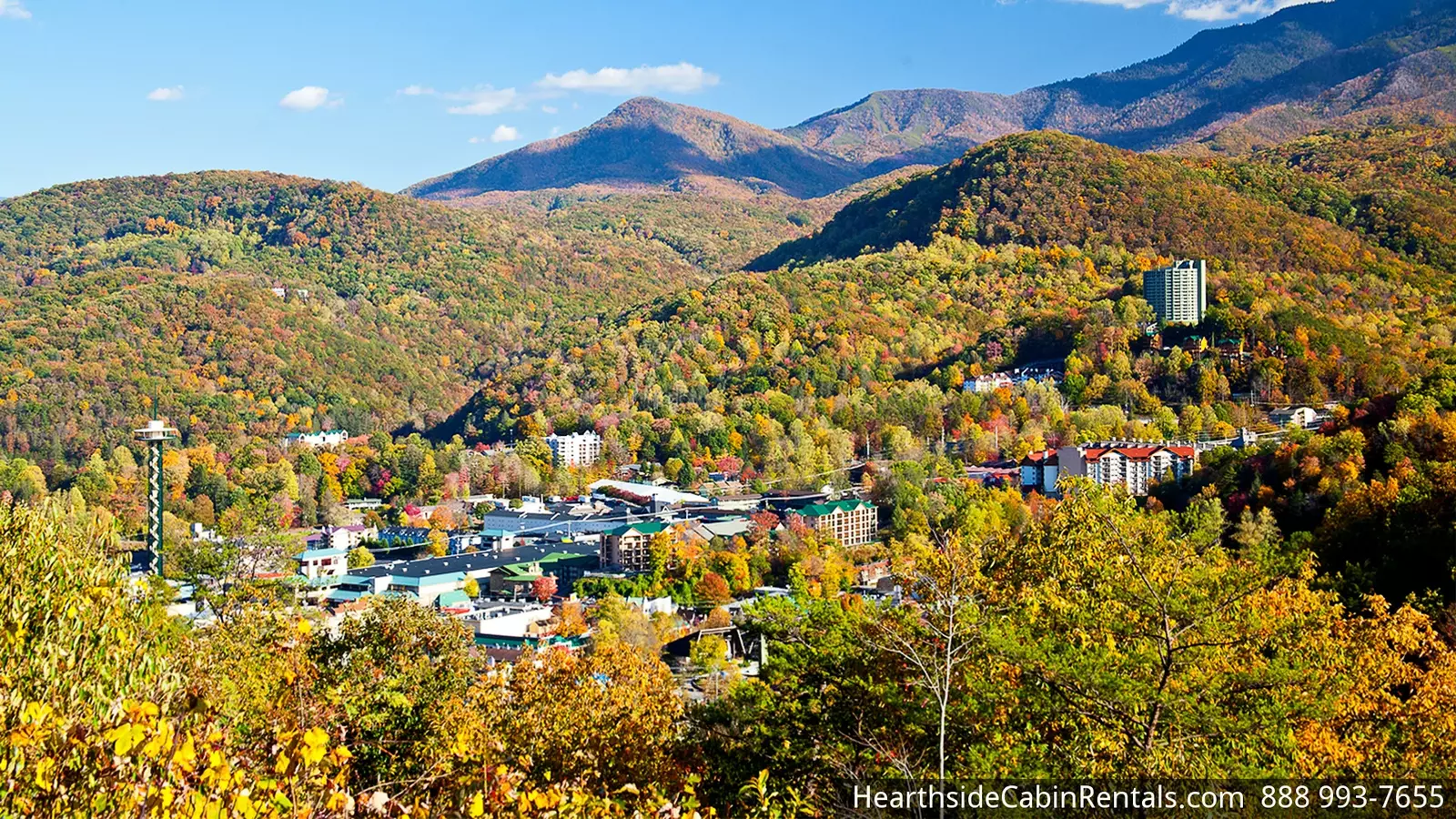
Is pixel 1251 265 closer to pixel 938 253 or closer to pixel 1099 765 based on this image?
pixel 938 253

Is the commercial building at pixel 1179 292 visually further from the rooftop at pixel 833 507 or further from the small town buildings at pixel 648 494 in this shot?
the small town buildings at pixel 648 494

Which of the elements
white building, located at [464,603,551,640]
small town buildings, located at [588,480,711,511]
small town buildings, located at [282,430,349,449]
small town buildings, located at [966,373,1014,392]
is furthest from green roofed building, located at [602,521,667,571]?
small town buildings, located at [282,430,349,449]

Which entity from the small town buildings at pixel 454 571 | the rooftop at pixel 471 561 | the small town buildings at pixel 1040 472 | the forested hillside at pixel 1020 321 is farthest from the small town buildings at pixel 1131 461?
the rooftop at pixel 471 561

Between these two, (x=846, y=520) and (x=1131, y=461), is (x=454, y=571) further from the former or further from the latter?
(x=1131, y=461)

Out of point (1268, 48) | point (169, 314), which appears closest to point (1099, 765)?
point (169, 314)

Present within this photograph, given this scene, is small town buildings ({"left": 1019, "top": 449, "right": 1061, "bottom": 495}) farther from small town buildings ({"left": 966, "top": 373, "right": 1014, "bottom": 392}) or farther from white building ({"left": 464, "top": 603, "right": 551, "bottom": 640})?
white building ({"left": 464, "top": 603, "right": 551, "bottom": 640})

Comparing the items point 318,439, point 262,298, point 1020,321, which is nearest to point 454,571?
point 318,439
